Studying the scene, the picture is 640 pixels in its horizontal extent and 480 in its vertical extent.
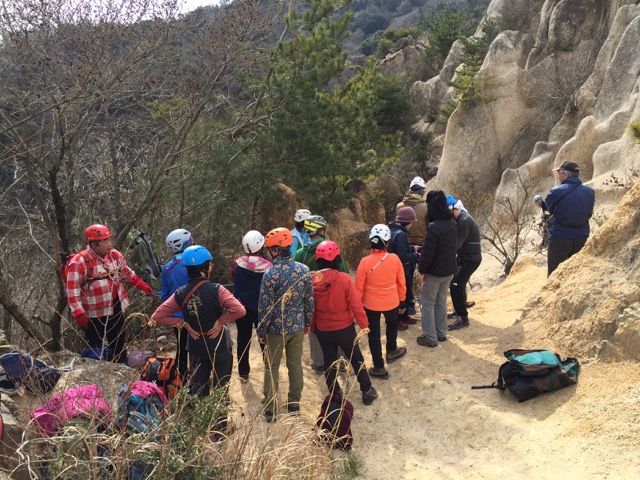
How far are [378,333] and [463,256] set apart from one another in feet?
5.22

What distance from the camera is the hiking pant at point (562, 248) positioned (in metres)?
6.23

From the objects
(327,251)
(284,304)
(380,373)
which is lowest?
(380,373)

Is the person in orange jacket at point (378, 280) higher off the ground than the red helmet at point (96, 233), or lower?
lower

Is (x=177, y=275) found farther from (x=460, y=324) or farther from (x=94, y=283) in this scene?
(x=460, y=324)

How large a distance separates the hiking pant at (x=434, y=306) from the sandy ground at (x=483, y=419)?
0.67ft

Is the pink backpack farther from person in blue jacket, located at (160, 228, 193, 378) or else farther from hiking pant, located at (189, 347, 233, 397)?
person in blue jacket, located at (160, 228, 193, 378)

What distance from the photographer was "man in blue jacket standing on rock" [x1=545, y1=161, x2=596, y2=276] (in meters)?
5.93

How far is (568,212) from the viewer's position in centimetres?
601

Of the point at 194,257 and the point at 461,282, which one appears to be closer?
the point at 194,257

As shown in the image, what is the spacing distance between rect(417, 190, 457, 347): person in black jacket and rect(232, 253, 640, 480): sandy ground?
0.34 metres

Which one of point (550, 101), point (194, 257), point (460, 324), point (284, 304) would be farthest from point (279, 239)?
point (550, 101)

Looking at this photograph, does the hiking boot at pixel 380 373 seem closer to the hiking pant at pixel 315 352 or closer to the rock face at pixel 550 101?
the hiking pant at pixel 315 352

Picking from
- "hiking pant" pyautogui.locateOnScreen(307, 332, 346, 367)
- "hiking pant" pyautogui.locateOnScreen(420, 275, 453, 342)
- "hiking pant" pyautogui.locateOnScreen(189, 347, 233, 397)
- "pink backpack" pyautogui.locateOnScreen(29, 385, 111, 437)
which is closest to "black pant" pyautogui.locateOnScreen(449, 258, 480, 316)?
"hiking pant" pyautogui.locateOnScreen(420, 275, 453, 342)

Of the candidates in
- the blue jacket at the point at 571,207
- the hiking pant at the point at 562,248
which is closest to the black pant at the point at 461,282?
the hiking pant at the point at 562,248
